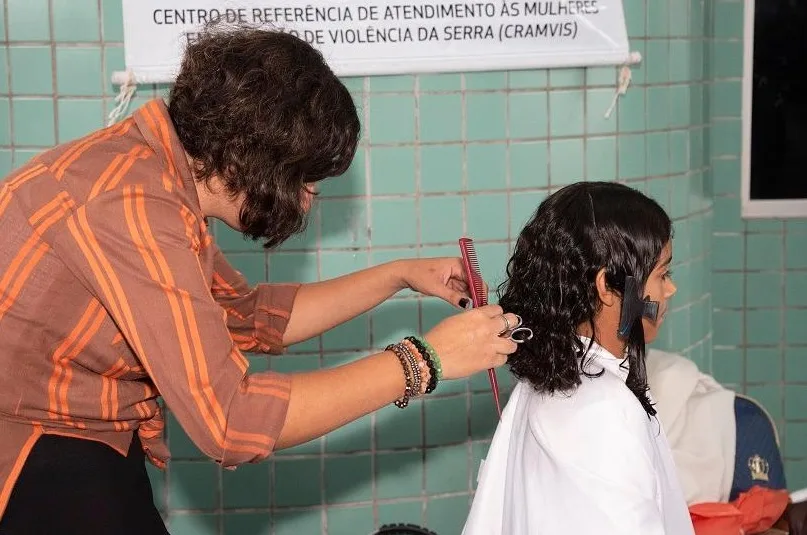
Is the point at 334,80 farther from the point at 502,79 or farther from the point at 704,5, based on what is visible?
the point at 704,5

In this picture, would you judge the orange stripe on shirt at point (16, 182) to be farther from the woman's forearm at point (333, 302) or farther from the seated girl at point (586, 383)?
the seated girl at point (586, 383)

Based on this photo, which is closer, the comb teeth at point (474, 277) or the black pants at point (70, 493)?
the black pants at point (70, 493)

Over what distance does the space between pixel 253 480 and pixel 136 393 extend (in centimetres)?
144

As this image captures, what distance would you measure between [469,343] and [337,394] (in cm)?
25

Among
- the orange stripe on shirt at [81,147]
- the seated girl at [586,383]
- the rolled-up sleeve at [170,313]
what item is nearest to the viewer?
the rolled-up sleeve at [170,313]

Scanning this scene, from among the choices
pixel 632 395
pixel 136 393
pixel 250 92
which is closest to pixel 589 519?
pixel 632 395

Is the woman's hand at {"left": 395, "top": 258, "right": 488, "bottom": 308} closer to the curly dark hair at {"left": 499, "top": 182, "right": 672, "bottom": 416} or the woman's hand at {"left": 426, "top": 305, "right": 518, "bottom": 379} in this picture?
the curly dark hair at {"left": 499, "top": 182, "right": 672, "bottom": 416}

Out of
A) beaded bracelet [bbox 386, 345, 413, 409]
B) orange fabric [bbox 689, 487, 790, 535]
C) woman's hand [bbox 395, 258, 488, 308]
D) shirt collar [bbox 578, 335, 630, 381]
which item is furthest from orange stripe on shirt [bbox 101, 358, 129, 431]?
orange fabric [bbox 689, 487, 790, 535]

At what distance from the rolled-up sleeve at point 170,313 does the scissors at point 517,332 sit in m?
0.44

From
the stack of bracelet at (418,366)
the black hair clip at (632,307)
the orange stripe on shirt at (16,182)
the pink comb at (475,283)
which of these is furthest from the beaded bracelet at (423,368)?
the orange stripe on shirt at (16,182)

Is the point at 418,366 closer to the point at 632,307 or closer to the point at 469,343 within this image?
the point at 469,343

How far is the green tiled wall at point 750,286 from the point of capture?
418cm

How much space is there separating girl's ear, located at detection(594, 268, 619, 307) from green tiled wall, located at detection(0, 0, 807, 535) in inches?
47.3

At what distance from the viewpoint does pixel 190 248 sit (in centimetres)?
180
